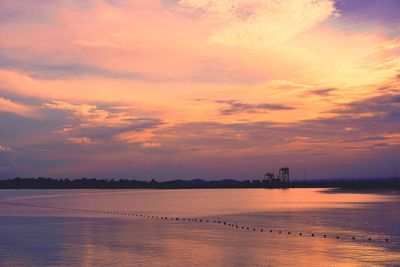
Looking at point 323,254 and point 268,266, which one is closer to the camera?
point 268,266

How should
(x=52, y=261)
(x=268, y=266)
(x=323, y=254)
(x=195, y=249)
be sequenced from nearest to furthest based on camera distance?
(x=268, y=266), (x=52, y=261), (x=323, y=254), (x=195, y=249)

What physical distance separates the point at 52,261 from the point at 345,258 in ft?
61.8

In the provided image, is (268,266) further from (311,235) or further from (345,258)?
(311,235)

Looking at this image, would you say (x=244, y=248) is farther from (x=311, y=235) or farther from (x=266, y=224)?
(x=266, y=224)

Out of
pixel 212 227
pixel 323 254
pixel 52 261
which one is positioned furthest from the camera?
pixel 212 227

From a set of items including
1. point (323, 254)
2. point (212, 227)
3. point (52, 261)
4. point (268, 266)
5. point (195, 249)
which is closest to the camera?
point (268, 266)

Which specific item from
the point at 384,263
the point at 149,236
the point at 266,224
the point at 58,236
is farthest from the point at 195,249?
the point at 266,224

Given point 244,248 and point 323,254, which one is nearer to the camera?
point 323,254

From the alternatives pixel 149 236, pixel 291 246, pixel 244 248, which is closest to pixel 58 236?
pixel 149 236

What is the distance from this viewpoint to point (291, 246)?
39.4 meters

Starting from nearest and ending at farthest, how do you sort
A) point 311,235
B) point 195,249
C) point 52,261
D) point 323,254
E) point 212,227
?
point 52,261, point 323,254, point 195,249, point 311,235, point 212,227

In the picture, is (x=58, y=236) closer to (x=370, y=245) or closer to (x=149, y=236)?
(x=149, y=236)

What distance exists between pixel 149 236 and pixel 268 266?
59.9 ft

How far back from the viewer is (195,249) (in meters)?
37.7
